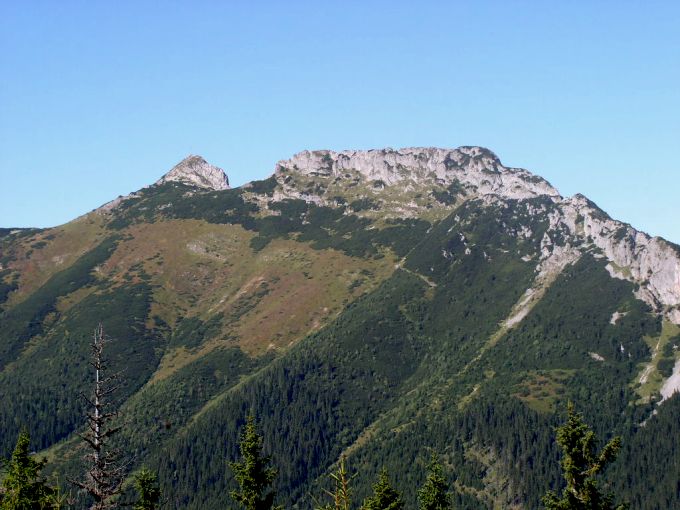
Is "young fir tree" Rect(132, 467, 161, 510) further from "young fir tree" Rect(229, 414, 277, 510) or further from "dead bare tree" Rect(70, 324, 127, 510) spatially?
"dead bare tree" Rect(70, 324, 127, 510)

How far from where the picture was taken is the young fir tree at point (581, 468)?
50438 millimetres

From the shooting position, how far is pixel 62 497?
44469 millimetres

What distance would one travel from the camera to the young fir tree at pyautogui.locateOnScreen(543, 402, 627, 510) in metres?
50.4

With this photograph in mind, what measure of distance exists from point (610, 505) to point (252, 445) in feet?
79.0

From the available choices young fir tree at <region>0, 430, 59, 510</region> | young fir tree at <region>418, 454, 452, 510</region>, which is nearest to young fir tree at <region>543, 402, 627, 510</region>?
young fir tree at <region>418, 454, 452, 510</region>

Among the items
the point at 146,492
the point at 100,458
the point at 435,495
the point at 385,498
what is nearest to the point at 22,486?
the point at 146,492

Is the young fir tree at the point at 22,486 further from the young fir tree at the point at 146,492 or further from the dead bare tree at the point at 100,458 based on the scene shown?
the dead bare tree at the point at 100,458

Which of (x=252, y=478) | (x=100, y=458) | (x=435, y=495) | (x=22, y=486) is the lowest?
(x=22, y=486)

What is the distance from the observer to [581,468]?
169 feet

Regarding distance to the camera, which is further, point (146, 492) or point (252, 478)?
point (146, 492)

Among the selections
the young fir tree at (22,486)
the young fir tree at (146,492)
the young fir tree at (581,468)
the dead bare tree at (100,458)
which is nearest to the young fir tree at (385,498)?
the young fir tree at (581,468)

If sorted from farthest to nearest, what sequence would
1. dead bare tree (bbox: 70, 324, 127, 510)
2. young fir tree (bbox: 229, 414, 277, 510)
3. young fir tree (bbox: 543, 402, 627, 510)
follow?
young fir tree (bbox: 229, 414, 277, 510)
young fir tree (bbox: 543, 402, 627, 510)
dead bare tree (bbox: 70, 324, 127, 510)

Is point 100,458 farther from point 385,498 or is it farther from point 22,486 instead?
point 385,498

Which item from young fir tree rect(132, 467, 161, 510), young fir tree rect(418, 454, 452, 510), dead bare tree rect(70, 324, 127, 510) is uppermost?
dead bare tree rect(70, 324, 127, 510)
